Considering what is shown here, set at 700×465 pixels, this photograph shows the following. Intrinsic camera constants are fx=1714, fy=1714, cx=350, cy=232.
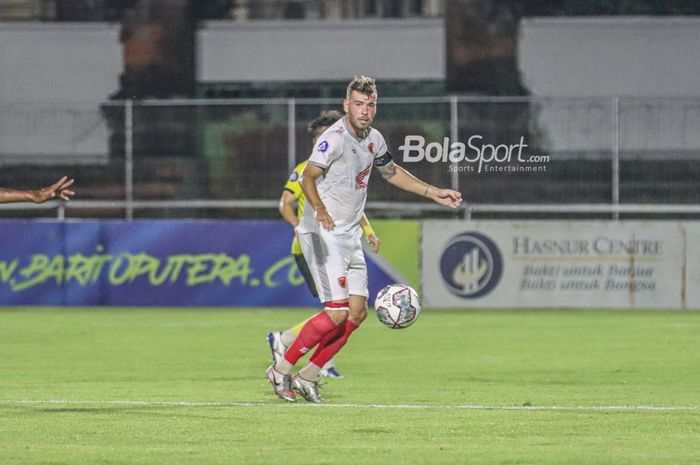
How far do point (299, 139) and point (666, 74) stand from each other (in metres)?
11.5

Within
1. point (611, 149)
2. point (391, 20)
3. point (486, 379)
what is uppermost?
point (391, 20)

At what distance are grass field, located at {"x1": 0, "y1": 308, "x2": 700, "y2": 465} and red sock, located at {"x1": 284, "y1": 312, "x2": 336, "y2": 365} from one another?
0.36 metres

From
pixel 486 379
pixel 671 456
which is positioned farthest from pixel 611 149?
pixel 671 456

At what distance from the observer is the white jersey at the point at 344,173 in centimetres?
1189

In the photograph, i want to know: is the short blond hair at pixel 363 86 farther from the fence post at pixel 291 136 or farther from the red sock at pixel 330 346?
the fence post at pixel 291 136

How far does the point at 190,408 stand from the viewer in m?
11.4

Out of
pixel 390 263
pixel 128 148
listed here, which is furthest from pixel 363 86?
pixel 128 148

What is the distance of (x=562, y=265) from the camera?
2309 cm

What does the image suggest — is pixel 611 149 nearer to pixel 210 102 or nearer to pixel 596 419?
pixel 210 102

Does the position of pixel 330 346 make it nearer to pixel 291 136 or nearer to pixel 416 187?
pixel 416 187

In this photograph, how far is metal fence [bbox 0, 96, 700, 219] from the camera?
2386cm

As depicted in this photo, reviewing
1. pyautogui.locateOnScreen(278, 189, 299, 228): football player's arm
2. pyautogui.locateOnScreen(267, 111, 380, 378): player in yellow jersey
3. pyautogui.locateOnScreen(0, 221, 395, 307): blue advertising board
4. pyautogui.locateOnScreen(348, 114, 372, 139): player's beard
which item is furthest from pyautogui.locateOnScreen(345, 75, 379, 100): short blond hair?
pyautogui.locateOnScreen(0, 221, 395, 307): blue advertising board
